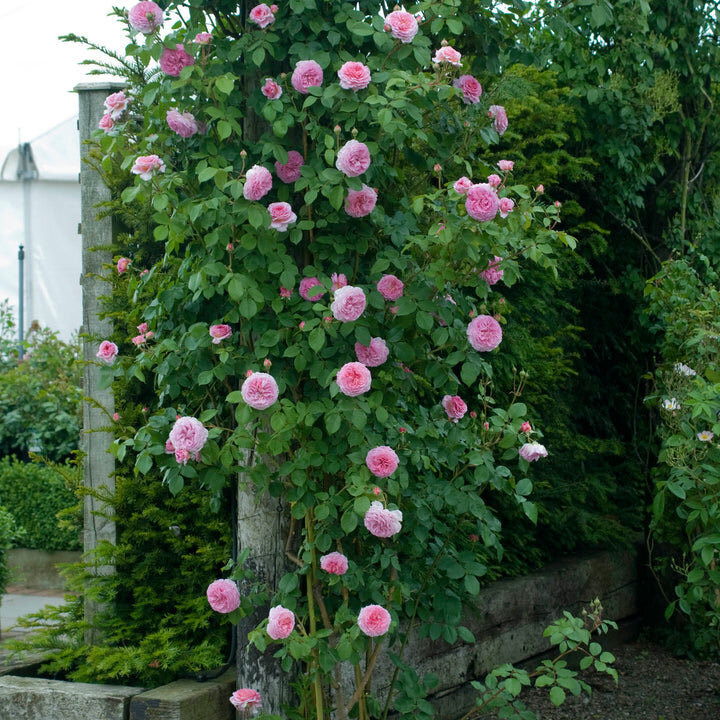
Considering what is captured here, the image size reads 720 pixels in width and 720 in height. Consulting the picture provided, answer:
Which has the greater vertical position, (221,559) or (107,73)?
(107,73)

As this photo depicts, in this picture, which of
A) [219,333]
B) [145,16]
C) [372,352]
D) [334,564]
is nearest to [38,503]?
[219,333]

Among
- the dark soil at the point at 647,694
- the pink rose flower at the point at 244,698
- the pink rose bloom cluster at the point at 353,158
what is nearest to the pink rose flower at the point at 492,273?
the pink rose bloom cluster at the point at 353,158

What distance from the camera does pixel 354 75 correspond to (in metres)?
2.66

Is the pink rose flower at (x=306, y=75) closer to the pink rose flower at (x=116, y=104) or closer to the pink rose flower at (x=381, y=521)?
the pink rose flower at (x=116, y=104)

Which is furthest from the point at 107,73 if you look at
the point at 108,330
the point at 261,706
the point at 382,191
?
the point at 261,706

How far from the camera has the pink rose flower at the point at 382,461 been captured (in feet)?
8.75

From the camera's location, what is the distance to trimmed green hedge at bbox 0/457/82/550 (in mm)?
6812

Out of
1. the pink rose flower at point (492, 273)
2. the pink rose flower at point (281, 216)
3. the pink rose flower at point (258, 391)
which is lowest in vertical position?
the pink rose flower at point (258, 391)

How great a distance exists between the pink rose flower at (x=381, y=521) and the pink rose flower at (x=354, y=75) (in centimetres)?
116

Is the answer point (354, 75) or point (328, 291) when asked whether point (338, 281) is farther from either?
point (354, 75)

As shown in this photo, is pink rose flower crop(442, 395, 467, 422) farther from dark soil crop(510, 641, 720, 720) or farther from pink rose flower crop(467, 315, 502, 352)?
dark soil crop(510, 641, 720, 720)

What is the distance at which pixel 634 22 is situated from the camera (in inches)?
193

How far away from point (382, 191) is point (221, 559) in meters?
1.44

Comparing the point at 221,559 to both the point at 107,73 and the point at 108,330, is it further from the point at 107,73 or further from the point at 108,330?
the point at 107,73
